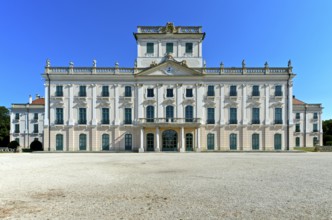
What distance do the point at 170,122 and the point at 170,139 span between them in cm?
279

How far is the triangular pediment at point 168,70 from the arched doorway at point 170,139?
29.0ft

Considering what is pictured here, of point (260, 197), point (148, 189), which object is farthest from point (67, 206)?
point (260, 197)

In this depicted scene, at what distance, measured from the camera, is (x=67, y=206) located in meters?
7.48

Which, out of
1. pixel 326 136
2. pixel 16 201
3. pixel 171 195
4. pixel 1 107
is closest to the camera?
pixel 16 201

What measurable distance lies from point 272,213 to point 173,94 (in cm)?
3240

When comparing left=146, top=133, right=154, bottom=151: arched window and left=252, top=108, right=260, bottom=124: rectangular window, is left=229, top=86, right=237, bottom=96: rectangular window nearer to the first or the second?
left=252, top=108, right=260, bottom=124: rectangular window

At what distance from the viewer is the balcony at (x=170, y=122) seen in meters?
37.0

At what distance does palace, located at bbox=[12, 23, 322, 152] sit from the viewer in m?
38.6

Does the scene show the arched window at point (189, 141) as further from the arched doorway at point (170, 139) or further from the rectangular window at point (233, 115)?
the rectangular window at point (233, 115)

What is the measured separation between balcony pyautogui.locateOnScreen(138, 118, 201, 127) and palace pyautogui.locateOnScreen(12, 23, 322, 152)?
218 millimetres

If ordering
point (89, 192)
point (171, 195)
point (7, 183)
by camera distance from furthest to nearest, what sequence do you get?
point (7, 183), point (89, 192), point (171, 195)

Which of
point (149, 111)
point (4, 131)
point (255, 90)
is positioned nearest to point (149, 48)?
point (149, 111)

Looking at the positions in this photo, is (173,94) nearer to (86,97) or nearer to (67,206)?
(86,97)

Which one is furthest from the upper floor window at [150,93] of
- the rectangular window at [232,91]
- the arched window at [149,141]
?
the rectangular window at [232,91]
